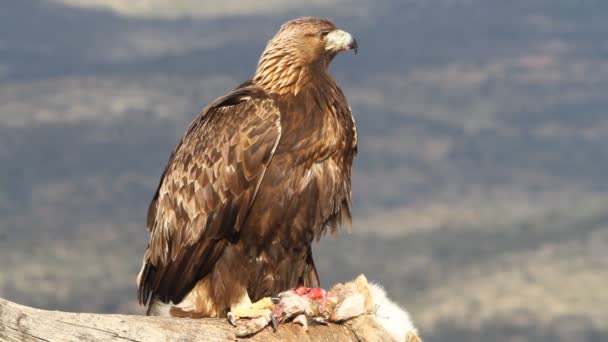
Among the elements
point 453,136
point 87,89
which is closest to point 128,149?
point 87,89

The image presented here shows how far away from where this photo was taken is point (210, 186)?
12.5 m

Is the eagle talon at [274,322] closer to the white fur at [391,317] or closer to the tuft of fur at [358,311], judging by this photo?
the tuft of fur at [358,311]

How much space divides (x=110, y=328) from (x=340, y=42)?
14.0ft

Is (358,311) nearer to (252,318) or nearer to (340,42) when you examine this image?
(252,318)

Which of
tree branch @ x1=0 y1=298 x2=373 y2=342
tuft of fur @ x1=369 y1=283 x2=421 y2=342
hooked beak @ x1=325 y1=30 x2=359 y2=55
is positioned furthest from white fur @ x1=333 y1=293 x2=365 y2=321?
hooked beak @ x1=325 y1=30 x2=359 y2=55

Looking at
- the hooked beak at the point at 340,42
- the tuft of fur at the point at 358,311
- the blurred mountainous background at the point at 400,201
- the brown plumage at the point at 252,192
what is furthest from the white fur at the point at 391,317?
the blurred mountainous background at the point at 400,201

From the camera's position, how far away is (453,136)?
171125mm

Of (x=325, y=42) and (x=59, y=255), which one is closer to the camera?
(x=325, y=42)

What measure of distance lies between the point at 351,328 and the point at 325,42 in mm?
2808

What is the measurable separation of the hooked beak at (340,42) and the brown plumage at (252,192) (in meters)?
0.05

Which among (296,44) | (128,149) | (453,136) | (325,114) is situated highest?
(453,136)

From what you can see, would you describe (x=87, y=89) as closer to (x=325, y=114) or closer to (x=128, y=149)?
(x=128, y=149)

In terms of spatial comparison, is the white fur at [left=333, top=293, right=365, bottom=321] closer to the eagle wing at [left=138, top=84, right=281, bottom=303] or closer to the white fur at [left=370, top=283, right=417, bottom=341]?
the white fur at [left=370, top=283, right=417, bottom=341]

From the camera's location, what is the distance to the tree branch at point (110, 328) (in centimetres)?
916
